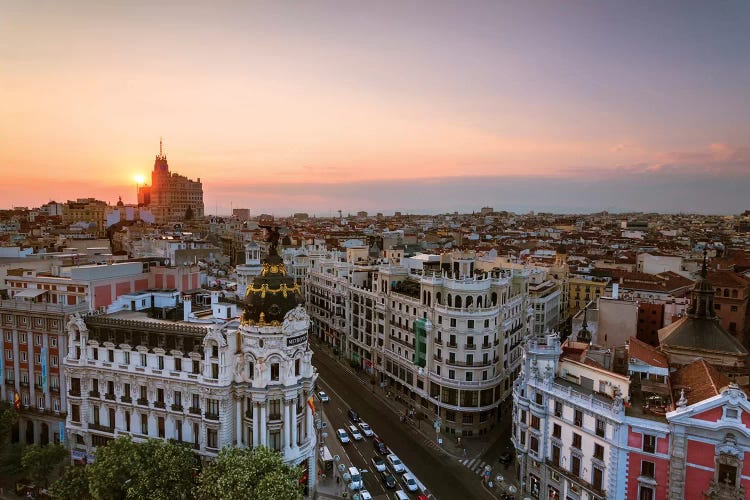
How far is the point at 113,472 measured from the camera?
5072cm

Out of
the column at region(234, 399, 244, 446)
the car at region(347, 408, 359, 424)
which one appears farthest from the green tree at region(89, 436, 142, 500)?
the car at region(347, 408, 359, 424)

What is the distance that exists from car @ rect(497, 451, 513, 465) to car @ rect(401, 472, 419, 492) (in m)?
13.6

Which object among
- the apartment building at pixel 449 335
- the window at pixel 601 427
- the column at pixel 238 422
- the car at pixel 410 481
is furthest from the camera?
the apartment building at pixel 449 335

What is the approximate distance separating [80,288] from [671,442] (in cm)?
7551

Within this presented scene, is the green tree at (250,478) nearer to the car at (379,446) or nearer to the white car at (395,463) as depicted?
the white car at (395,463)

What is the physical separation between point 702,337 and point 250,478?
191 ft

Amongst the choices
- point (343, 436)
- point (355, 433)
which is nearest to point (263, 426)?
point (343, 436)

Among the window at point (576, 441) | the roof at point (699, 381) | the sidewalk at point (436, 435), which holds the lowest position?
the sidewalk at point (436, 435)

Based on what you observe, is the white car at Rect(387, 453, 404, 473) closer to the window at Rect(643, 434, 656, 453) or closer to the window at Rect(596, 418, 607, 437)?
the window at Rect(596, 418, 607, 437)

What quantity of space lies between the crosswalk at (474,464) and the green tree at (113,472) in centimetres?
4250

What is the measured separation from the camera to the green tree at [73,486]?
174 ft

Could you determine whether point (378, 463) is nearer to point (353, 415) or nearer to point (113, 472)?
point (353, 415)

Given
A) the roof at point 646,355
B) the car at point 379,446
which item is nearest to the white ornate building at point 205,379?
the car at point 379,446

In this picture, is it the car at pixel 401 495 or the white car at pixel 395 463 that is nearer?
the car at pixel 401 495
